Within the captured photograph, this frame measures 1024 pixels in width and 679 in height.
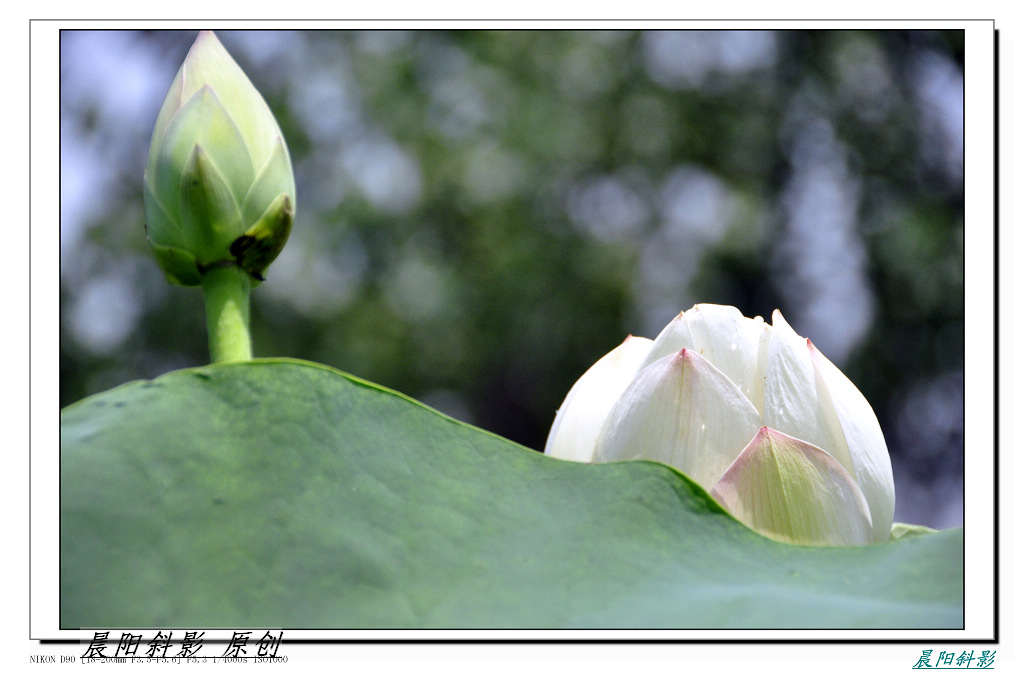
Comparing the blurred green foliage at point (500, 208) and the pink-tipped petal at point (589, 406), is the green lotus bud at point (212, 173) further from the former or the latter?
the blurred green foliage at point (500, 208)

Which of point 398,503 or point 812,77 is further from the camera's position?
point 812,77

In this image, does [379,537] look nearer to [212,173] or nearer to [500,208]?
[212,173]

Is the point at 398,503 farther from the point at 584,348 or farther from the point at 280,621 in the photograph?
the point at 584,348

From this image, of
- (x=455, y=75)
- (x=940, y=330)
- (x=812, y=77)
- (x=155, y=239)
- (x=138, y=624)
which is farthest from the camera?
(x=455, y=75)

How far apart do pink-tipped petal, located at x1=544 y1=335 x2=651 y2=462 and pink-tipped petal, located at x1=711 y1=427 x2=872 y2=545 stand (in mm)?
67

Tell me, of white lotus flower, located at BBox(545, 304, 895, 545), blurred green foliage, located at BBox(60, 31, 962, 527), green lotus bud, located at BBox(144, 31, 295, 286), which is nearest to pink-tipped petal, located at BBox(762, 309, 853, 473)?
white lotus flower, located at BBox(545, 304, 895, 545)

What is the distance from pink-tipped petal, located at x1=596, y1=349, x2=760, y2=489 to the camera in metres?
0.28

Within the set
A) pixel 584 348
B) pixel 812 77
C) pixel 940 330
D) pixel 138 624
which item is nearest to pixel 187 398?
pixel 138 624

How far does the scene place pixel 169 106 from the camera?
0.30m

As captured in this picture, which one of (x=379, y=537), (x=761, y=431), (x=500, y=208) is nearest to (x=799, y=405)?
(x=761, y=431)

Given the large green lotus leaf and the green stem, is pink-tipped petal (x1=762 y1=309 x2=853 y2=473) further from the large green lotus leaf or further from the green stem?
the green stem

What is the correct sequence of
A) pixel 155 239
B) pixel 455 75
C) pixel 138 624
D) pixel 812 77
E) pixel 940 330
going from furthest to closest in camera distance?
pixel 455 75 < pixel 812 77 < pixel 940 330 < pixel 155 239 < pixel 138 624

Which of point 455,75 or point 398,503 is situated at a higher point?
point 455,75

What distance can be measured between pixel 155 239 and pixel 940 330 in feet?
12.0
